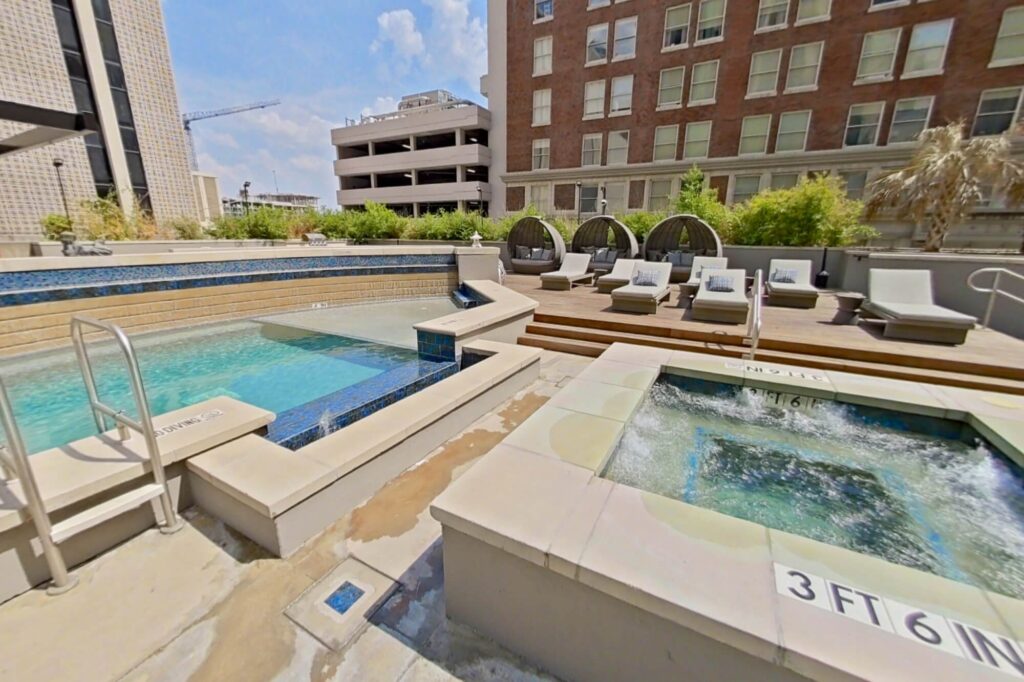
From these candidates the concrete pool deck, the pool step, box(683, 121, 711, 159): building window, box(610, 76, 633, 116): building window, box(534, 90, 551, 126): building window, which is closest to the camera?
the concrete pool deck

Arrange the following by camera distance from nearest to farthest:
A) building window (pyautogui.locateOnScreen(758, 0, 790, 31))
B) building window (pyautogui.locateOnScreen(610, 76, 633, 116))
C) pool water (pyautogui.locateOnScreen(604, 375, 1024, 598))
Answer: pool water (pyautogui.locateOnScreen(604, 375, 1024, 598)) → building window (pyautogui.locateOnScreen(758, 0, 790, 31)) → building window (pyautogui.locateOnScreen(610, 76, 633, 116))

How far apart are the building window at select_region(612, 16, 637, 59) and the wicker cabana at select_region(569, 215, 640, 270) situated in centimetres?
1312

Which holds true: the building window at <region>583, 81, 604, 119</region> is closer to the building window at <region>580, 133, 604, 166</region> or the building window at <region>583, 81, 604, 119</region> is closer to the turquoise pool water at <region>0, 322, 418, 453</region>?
the building window at <region>580, 133, 604, 166</region>

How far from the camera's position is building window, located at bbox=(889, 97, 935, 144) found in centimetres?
1561

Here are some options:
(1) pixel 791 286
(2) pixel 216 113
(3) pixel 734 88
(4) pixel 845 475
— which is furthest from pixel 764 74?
(2) pixel 216 113

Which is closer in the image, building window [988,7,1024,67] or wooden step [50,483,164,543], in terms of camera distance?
wooden step [50,483,164,543]

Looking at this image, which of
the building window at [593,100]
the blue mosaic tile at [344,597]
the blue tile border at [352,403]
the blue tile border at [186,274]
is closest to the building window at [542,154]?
the building window at [593,100]

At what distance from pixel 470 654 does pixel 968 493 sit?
11.0ft

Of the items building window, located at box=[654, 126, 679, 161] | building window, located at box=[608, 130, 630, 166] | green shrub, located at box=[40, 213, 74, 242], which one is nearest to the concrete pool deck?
green shrub, located at box=[40, 213, 74, 242]

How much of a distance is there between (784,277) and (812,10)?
54.0 feet

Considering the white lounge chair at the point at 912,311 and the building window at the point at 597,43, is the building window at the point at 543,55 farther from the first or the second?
the white lounge chair at the point at 912,311

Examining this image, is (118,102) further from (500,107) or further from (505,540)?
(505,540)

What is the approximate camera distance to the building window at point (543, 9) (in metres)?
21.2

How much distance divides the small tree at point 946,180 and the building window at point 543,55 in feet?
56.1
